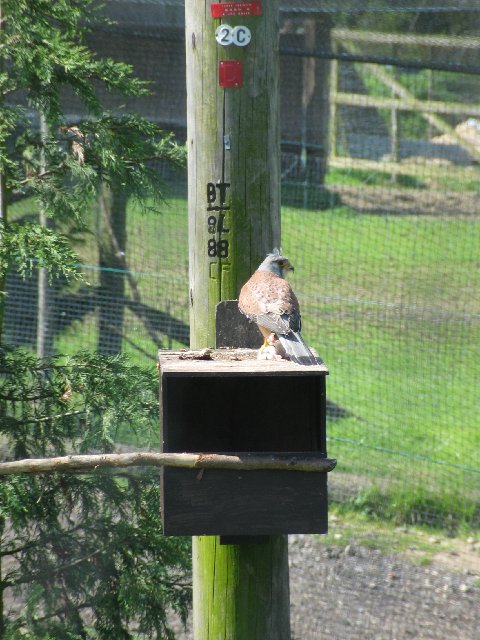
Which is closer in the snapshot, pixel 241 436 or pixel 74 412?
pixel 241 436

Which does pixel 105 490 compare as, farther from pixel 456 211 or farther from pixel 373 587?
pixel 456 211

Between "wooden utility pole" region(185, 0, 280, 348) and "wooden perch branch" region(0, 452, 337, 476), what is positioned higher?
"wooden utility pole" region(185, 0, 280, 348)

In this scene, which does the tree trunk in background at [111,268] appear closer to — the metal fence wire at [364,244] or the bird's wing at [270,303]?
the metal fence wire at [364,244]

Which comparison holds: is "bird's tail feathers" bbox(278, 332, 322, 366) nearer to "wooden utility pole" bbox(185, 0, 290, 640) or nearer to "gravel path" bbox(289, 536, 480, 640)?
"wooden utility pole" bbox(185, 0, 290, 640)

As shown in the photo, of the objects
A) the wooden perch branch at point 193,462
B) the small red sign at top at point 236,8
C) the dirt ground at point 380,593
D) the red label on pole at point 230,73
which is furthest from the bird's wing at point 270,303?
the dirt ground at point 380,593

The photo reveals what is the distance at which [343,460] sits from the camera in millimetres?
7031

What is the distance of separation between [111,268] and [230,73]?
3899mm

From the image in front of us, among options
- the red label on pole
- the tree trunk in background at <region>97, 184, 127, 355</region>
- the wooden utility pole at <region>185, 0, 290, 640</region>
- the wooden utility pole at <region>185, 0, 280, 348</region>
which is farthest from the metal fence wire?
the red label on pole

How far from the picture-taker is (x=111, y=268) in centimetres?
700

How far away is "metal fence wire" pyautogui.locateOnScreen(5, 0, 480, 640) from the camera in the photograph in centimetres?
640

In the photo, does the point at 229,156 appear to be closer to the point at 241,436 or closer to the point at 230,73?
the point at 230,73

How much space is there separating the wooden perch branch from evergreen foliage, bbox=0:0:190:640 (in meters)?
0.66

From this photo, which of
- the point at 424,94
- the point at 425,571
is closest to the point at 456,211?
the point at 424,94

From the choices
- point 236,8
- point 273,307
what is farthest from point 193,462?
point 236,8
